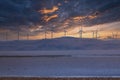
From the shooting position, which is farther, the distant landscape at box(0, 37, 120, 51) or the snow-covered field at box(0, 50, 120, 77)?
the distant landscape at box(0, 37, 120, 51)

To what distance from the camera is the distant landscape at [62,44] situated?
7.71m

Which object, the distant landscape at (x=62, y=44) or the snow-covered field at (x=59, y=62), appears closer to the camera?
the snow-covered field at (x=59, y=62)

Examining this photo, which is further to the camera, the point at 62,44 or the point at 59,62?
the point at 59,62

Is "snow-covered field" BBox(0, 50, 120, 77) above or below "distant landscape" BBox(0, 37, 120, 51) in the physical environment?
below

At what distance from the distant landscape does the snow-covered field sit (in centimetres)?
10

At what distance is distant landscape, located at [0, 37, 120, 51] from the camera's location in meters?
7.71

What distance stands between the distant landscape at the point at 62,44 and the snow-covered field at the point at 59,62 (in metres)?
0.10

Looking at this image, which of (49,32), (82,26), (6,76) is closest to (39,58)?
(49,32)

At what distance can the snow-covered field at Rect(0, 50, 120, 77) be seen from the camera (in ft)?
23.7

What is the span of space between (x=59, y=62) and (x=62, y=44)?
1.52 feet

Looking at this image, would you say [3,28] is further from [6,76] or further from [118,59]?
[118,59]

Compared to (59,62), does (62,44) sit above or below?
above

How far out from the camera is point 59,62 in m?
7.98

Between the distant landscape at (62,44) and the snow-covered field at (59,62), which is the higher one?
the distant landscape at (62,44)
